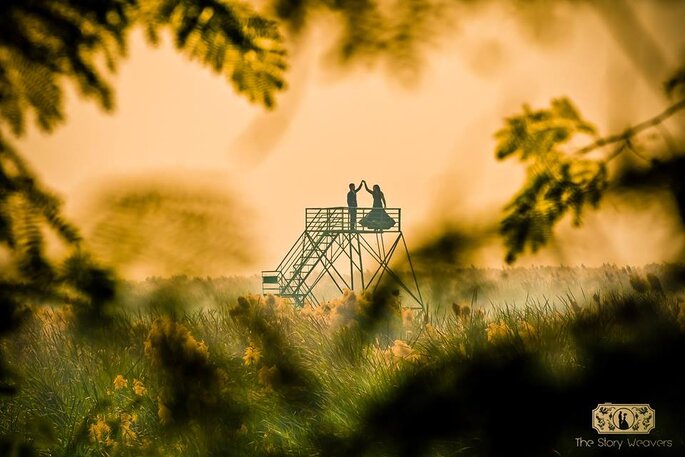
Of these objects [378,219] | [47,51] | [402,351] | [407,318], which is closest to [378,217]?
[378,219]

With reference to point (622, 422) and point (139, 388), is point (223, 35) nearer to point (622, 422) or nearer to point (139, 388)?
point (622, 422)

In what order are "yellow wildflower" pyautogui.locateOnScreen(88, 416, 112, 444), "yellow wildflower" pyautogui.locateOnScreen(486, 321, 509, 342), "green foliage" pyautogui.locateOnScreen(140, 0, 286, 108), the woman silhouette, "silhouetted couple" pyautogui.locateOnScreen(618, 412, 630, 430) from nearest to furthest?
"green foliage" pyautogui.locateOnScreen(140, 0, 286, 108), "silhouetted couple" pyautogui.locateOnScreen(618, 412, 630, 430), "yellow wildflower" pyautogui.locateOnScreen(486, 321, 509, 342), "yellow wildflower" pyautogui.locateOnScreen(88, 416, 112, 444), the woman silhouette

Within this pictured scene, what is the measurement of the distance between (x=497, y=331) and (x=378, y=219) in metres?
1.72

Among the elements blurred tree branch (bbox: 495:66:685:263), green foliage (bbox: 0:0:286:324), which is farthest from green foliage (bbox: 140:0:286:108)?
blurred tree branch (bbox: 495:66:685:263)

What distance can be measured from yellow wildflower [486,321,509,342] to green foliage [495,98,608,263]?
901 mm

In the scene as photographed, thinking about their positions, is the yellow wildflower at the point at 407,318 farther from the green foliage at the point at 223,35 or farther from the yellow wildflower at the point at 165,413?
the green foliage at the point at 223,35

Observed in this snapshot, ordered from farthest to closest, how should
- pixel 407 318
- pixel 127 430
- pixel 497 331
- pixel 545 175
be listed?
Result: pixel 407 318, pixel 127 430, pixel 497 331, pixel 545 175

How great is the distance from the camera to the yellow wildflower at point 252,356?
2619 millimetres

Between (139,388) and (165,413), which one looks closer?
(165,413)

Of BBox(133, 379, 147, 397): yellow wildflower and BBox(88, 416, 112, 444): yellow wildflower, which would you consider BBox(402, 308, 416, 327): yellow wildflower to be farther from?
BBox(88, 416, 112, 444): yellow wildflower

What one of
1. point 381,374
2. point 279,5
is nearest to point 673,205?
point 279,5

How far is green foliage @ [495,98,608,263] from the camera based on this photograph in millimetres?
1486

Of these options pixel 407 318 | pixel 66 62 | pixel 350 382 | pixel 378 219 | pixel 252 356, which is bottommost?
pixel 350 382

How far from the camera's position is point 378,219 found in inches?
162
